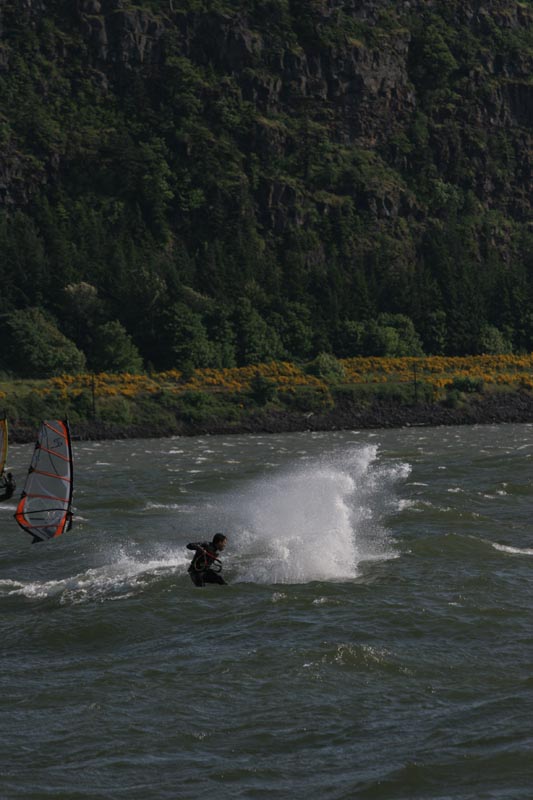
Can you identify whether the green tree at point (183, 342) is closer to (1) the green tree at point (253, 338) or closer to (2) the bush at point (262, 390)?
(1) the green tree at point (253, 338)

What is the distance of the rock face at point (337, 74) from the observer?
511ft

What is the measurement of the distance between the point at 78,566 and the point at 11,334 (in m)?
78.6

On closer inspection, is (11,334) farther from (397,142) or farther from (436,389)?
(397,142)

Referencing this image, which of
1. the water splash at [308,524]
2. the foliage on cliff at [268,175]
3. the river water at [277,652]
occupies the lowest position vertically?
the river water at [277,652]

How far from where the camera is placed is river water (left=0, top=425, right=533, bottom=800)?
17203 millimetres

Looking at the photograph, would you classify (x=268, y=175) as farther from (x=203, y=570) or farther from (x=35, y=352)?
(x=203, y=570)

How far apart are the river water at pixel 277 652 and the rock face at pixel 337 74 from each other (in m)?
118

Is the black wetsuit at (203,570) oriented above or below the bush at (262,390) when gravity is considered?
below

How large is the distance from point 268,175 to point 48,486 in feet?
413

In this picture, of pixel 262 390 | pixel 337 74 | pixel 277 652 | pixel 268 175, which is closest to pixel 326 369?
pixel 262 390

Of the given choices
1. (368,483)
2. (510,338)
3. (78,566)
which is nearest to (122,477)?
(368,483)

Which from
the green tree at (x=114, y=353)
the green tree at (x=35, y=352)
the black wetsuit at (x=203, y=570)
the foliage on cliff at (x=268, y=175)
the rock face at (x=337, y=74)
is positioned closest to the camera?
the black wetsuit at (x=203, y=570)

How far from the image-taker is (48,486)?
26.8m

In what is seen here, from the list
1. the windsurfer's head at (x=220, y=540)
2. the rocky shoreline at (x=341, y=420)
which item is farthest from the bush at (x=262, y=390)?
the windsurfer's head at (x=220, y=540)
